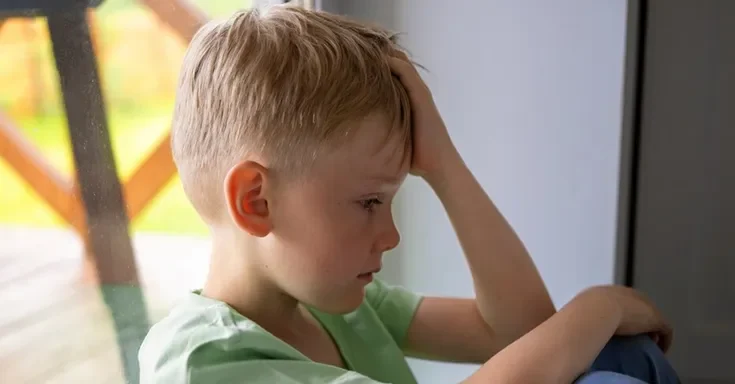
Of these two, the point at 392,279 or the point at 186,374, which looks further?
the point at 392,279

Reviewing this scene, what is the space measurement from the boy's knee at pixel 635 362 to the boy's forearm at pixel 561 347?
0.9 inches

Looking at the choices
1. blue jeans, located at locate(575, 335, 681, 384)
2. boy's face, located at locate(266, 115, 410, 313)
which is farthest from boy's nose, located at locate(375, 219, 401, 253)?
blue jeans, located at locate(575, 335, 681, 384)

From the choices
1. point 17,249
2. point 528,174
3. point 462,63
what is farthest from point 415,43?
point 17,249

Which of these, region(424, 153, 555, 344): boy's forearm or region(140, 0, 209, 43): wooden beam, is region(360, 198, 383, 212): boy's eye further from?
region(140, 0, 209, 43): wooden beam

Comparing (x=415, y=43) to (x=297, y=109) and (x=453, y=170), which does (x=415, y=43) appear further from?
(x=297, y=109)

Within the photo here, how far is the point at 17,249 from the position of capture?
769 millimetres

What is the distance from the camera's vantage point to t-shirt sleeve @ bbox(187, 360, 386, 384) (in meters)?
0.54

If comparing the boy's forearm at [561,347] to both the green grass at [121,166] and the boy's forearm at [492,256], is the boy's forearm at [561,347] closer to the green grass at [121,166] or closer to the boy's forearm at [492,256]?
the boy's forearm at [492,256]

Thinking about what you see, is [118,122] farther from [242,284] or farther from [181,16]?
[242,284]

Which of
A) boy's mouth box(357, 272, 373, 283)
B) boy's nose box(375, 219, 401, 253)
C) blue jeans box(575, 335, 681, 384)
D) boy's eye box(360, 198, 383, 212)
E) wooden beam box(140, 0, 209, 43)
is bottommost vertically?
blue jeans box(575, 335, 681, 384)

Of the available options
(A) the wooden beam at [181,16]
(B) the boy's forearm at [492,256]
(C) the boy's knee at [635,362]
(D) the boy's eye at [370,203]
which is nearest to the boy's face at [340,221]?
(D) the boy's eye at [370,203]

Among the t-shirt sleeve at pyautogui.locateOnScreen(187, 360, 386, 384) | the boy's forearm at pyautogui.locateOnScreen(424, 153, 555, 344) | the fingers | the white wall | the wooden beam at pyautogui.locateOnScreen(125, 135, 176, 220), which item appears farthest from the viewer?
the white wall

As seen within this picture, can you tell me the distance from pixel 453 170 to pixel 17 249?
1.55 feet

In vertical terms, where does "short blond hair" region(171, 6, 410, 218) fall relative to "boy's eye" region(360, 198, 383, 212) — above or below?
above
